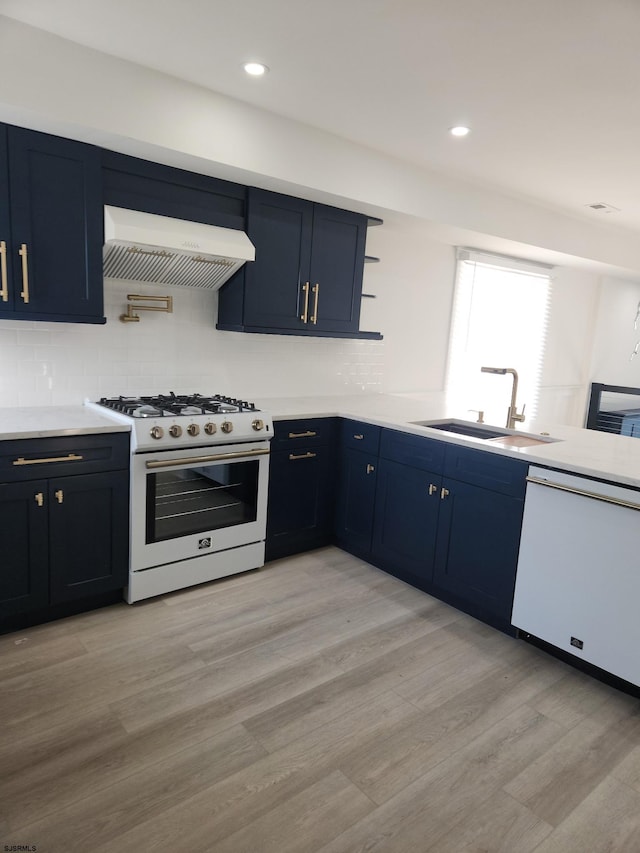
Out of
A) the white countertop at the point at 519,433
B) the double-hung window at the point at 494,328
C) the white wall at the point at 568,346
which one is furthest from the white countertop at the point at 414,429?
the white wall at the point at 568,346

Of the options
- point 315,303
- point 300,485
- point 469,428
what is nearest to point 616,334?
point 469,428

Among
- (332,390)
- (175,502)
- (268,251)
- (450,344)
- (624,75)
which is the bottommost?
(175,502)

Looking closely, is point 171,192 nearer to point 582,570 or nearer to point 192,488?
point 192,488

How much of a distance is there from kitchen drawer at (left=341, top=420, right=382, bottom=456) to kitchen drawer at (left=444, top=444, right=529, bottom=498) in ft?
1.76

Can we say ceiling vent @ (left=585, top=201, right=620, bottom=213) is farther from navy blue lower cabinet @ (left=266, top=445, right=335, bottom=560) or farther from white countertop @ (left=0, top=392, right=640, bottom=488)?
navy blue lower cabinet @ (left=266, top=445, right=335, bottom=560)

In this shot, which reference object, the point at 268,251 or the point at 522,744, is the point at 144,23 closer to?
the point at 268,251

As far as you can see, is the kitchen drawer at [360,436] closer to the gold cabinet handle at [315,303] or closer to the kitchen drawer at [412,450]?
the kitchen drawer at [412,450]

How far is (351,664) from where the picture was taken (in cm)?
249

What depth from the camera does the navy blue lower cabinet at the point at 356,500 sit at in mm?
3457

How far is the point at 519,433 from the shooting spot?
319cm

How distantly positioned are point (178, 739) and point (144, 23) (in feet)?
8.84

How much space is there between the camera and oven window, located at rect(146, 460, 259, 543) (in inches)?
113

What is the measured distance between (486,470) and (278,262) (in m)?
1.75

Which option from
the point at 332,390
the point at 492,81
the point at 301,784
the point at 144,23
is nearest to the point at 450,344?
the point at 332,390
